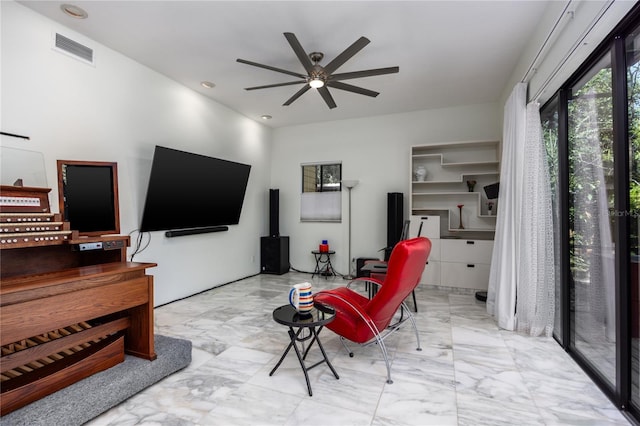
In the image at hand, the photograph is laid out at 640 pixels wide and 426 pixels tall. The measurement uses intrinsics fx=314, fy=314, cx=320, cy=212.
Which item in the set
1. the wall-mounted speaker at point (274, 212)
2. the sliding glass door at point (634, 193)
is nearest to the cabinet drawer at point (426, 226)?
the wall-mounted speaker at point (274, 212)

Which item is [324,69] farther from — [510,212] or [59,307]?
[59,307]

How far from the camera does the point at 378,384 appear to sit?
224 centimetres

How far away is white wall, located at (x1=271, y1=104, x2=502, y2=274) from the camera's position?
5.31 metres

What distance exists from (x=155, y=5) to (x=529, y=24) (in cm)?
338

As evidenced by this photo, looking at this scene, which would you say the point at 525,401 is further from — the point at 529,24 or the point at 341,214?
the point at 341,214

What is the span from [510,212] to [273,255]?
4.08 m

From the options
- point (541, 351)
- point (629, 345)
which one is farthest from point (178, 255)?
point (629, 345)

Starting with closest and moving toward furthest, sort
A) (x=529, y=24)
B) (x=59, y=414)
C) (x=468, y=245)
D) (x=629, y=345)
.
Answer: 1. (x=59, y=414)
2. (x=629, y=345)
3. (x=529, y=24)
4. (x=468, y=245)

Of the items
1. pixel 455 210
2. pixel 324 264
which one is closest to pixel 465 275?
pixel 455 210

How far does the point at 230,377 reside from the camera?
2336 mm

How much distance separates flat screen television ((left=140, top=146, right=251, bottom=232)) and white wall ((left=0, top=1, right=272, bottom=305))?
23 cm

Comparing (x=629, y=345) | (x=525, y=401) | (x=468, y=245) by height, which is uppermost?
(x=468, y=245)

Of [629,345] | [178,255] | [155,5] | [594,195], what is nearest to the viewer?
[629,345]

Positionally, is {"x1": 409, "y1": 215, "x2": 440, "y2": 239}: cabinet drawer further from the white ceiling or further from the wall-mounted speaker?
the wall-mounted speaker
